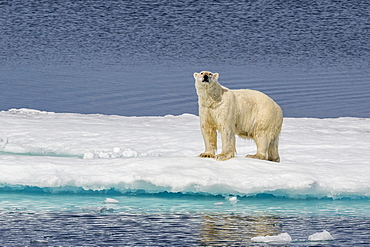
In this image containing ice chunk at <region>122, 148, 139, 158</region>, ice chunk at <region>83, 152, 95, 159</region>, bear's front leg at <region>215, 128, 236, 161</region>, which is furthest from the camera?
ice chunk at <region>122, 148, 139, 158</region>

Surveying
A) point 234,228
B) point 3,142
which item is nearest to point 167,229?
point 234,228

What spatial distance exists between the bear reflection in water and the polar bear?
1821 millimetres

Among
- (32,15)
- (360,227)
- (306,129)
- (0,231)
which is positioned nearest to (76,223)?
(0,231)

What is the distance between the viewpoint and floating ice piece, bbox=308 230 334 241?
7.29 metres

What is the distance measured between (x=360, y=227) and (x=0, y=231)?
4.02 meters

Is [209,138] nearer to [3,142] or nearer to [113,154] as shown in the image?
[113,154]

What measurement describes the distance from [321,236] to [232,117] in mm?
3144

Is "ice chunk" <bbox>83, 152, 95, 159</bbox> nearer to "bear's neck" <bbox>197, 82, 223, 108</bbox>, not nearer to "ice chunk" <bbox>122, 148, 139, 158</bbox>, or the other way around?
"ice chunk" <bbox>122, 148, 139, 158</bbox>

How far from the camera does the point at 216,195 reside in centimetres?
991

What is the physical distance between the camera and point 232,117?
33.1ft

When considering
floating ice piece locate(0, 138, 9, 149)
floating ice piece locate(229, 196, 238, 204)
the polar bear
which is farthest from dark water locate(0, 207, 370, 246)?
floating ice piece locate(0, 138, 9, 149)

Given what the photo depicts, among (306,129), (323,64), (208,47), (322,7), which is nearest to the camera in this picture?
(306,129)

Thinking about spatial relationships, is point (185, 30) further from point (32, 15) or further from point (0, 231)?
point (0, 231)

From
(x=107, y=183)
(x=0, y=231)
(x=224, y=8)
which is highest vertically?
(x=224, y=8)
